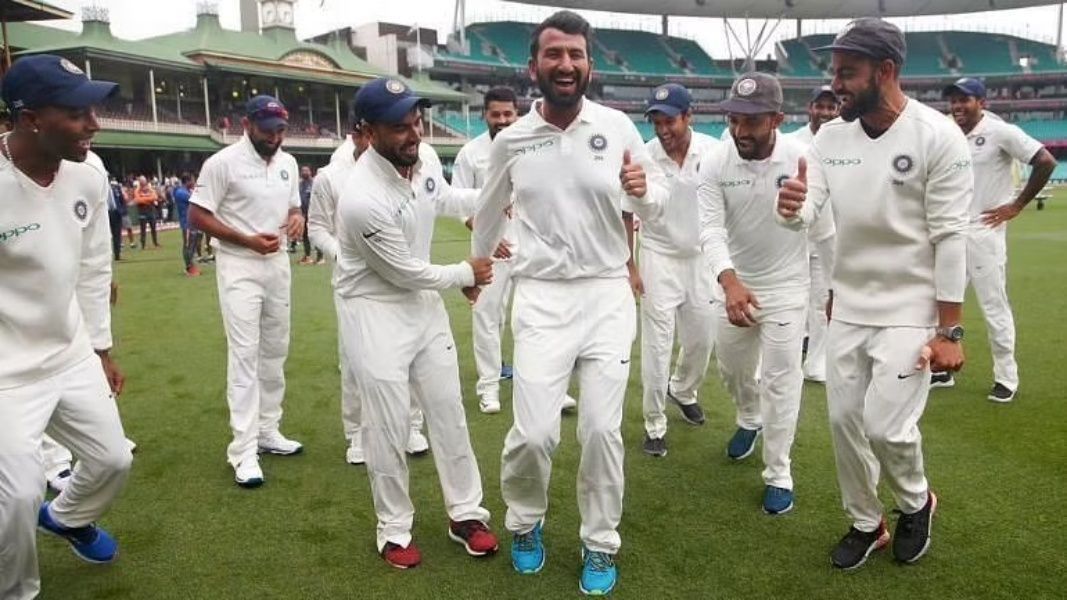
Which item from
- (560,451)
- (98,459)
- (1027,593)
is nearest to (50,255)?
(98,459)

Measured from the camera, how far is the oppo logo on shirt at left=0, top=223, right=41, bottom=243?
3250mm

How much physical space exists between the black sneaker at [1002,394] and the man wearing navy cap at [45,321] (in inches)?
249

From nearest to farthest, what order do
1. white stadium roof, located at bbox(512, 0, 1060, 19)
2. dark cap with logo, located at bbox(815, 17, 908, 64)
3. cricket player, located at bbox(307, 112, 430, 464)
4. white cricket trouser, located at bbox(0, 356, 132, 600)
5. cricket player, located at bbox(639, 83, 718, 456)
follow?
white cricket trouser, located at bbox(0, 356, 132, 600) < dark cap with logo, located at bbox(815, 17, 908, 64) < cricket player, located at bbox(307, 112, 430, 464) < cricket player, located at bbox(639, 83, 718, 456) < white stadium roof, located at bbox(512, 0, 1060, 19)

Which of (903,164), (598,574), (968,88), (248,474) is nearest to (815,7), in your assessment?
(968,88)

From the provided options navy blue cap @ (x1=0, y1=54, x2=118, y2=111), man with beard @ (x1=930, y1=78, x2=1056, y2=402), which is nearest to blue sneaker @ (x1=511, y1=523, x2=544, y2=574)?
navy blue cap @ (x1=0, y1=54, x2=118, y2=111)

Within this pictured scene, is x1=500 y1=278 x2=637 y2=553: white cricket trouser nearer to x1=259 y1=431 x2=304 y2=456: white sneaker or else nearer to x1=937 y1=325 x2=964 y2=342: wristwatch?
x1=937 y1=325 x2=964 y2=342: wristwatch

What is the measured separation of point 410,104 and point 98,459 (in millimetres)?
2252

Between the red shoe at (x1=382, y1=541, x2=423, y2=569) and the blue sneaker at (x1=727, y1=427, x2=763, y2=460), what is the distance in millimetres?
2427

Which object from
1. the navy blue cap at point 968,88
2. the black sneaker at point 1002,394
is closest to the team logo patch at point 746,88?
the navy blue cap at point 968,88

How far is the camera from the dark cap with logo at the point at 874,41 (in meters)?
3.50

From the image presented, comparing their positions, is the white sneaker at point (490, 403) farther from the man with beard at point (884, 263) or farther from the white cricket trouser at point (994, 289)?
the white cricket trouser at point (994, 289)

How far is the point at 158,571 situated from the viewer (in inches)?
155

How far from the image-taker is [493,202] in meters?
4.09

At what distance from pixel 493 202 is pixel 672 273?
81.5 inches
